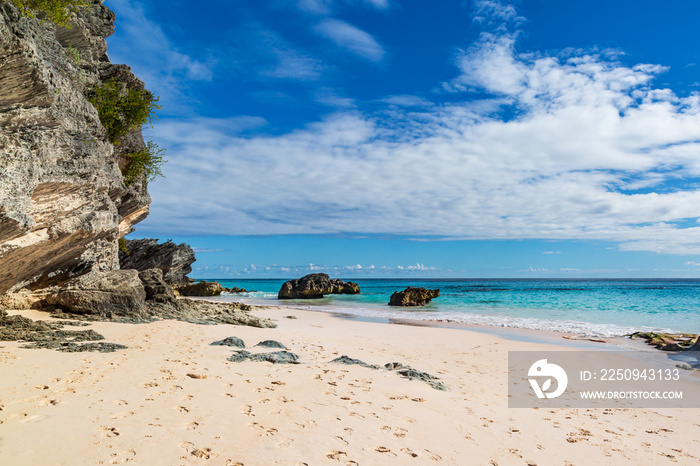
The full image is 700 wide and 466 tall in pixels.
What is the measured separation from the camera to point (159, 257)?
3694 centimetres

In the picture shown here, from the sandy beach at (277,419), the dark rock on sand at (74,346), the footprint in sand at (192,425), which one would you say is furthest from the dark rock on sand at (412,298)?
the footprint in sand at (192,425)

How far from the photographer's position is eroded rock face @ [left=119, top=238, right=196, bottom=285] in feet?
115

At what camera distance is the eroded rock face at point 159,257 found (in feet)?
115

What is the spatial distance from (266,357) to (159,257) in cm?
3303

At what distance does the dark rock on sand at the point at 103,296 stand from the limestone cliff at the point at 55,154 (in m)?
0.51

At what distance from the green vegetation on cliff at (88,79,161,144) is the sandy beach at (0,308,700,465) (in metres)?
9.56

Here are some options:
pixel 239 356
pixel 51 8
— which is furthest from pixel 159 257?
pixel 239 356

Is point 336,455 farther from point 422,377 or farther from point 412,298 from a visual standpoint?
point 412,298

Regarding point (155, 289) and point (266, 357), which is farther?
point (155, 289)

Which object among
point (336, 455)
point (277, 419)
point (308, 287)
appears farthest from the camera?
point (308, 287)

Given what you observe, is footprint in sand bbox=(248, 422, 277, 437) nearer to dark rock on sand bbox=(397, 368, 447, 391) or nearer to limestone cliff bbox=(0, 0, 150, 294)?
dark rock on sand bbox=(397, 368, 447, 391)

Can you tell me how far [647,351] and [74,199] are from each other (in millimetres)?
19278

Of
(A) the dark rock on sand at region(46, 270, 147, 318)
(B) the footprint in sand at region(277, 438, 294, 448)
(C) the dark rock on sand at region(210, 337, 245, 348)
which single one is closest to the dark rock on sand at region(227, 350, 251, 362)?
(C) the dark rock on sand at region(210, 337, 245, 348)

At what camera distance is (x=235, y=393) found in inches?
227
